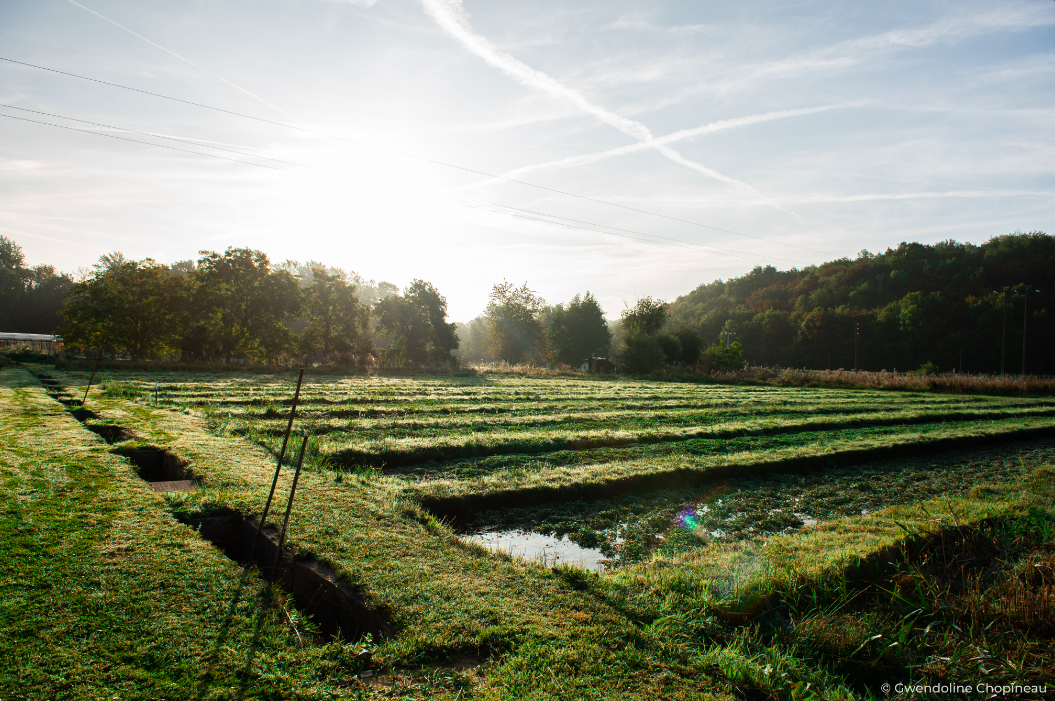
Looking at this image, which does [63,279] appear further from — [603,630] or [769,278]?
[769,278]

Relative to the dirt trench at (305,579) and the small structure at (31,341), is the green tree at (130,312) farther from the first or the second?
the dirt trench at (305,579)

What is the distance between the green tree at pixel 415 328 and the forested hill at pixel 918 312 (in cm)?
2506

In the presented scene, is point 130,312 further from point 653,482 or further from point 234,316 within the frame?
point 653,482

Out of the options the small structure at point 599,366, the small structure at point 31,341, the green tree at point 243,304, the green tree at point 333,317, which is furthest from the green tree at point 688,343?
the small structure at point 31,341

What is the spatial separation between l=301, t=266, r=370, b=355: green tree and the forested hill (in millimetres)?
32436

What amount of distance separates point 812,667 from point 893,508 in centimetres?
416

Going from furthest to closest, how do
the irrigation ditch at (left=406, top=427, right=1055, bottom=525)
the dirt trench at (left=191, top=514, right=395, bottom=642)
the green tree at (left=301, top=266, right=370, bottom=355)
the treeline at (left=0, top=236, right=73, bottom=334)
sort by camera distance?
the treeline at (left=0, top=236, right=73, bottom=334), the green tree at (left=301, top=266, right=370, bottom=355), the irrigation ditch at (left=406, top=427, right=1055, bottom=525), the dirt trench at (left=191, top=514, right=395, bottom=642)

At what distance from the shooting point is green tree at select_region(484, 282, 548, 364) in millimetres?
59031

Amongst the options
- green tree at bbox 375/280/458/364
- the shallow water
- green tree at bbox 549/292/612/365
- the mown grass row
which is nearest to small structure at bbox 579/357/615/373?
green tree at bbox 549/292/612/365

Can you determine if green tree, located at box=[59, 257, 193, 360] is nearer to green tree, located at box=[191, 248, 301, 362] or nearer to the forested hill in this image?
green tree, located at box=[191, 248, 301, 362]

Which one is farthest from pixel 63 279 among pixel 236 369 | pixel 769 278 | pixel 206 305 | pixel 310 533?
pixel 769 278

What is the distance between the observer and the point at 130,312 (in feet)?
98.4

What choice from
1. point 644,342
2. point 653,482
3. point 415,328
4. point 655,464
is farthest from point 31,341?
point 653,482

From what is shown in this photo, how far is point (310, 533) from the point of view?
13.7ft
